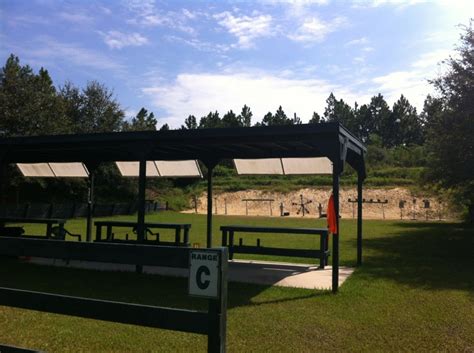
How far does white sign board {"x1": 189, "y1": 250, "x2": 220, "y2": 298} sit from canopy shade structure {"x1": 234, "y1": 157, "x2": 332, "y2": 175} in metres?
9.93

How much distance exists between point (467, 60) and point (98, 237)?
46.4 feet

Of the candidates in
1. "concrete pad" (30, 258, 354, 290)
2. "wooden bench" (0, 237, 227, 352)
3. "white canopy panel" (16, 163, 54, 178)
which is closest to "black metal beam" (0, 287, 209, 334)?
"wooden bench" (0, 237, 227, 352)

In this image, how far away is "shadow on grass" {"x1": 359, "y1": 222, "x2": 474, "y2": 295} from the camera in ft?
32.1

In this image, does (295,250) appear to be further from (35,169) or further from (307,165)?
(35,169)

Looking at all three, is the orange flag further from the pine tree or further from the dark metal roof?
the pine tree

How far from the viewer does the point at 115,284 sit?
898 centimetres

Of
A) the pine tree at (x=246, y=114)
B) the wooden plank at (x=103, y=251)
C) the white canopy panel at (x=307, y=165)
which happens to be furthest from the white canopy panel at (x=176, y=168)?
the pine tree at (x=246, y=114)

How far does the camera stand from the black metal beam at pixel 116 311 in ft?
10.2

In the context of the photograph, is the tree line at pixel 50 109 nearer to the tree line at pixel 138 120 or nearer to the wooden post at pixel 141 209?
the tree line at pixel 138 120

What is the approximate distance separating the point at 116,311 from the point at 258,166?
10627mm

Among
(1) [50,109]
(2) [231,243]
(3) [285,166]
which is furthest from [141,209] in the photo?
(1) [50,109]

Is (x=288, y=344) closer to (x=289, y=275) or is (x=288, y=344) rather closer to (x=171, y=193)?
(x=289, y=275)

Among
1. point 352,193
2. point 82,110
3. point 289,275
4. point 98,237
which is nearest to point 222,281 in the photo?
point 289,275

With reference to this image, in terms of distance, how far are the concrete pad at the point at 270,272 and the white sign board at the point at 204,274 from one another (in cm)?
566
